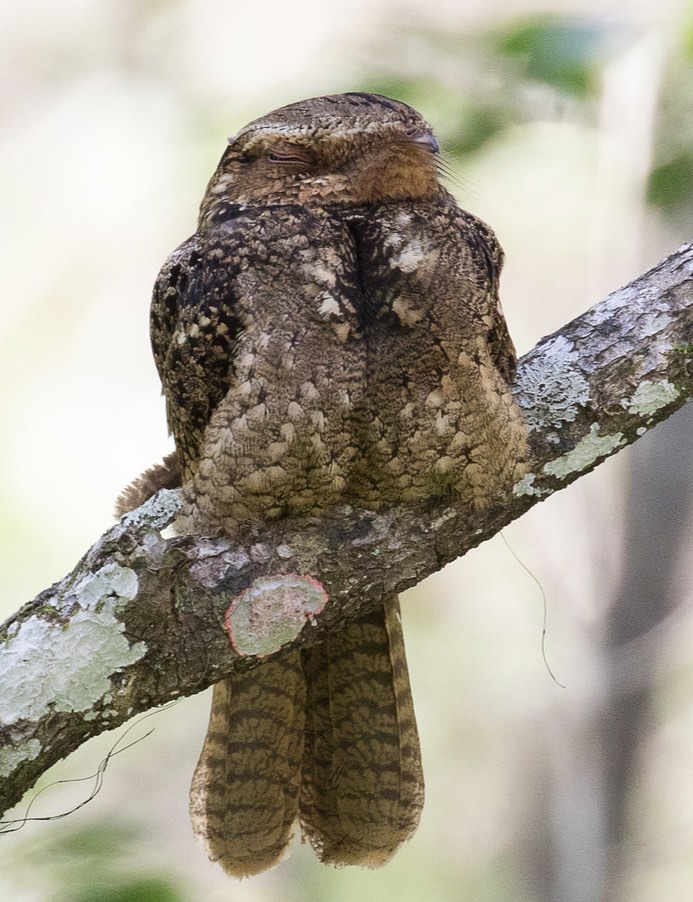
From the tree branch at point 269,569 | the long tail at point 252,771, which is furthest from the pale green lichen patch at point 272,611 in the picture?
the long tail at point 252,771

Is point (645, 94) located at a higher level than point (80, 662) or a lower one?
higher

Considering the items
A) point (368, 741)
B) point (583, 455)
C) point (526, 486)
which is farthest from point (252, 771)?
point (583, 455)

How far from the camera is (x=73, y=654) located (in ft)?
6.22

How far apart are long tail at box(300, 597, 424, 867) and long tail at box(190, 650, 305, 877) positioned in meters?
0.07

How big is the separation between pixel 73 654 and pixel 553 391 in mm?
1052

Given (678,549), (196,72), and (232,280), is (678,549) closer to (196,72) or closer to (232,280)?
(232,280)

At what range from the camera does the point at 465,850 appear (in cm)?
385

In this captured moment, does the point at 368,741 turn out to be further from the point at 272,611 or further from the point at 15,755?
the point at 15,755

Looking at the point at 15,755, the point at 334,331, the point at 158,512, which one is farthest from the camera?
the point at 158,512

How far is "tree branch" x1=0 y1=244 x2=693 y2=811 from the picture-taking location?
6.19ft

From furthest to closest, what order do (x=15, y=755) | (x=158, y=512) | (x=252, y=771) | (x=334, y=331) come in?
(x=252, y=771), (x=158, y=512), (x=334, y=331), (x=15, y=755)

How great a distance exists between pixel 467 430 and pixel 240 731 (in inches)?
33.5

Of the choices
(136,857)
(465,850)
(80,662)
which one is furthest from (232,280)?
(465,850)

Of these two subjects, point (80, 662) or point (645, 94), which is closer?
point (80, 662)
